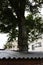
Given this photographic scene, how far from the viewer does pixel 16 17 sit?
45.3 feet

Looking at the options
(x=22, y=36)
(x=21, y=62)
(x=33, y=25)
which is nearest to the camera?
(x=21, y=62)

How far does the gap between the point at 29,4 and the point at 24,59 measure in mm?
4419

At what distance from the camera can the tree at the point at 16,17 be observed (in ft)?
41.6

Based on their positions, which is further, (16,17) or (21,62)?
(16,17)

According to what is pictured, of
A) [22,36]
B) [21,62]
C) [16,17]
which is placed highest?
[16,17]

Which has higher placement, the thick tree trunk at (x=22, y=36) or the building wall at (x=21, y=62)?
the thick tree trunk at (x=22, y=36)

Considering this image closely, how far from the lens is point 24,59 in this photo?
9.68 m

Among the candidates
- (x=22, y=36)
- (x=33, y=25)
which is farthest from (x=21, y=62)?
(x=33, y=25)

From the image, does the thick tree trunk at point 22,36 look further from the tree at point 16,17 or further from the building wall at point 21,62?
the building wall at point 21,62

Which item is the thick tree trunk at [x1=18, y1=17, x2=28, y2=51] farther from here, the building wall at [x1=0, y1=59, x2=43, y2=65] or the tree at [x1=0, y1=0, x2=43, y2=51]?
the building wall at [x1=0, y1=59, x2=43, y2=65]

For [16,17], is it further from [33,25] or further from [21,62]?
[21,62]

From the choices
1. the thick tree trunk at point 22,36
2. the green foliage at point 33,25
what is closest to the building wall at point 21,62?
the thick tree trunk at point 22,36

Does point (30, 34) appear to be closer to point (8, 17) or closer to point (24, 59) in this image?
point (8, 17)

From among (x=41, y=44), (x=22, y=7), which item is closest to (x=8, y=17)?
(x=22, y=7)
